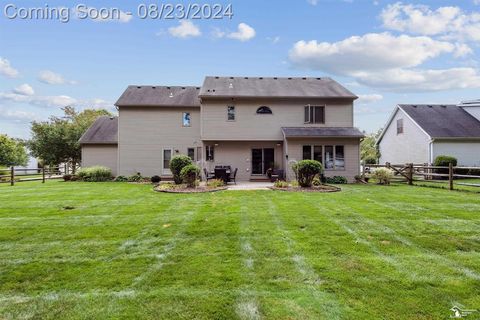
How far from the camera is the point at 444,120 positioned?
2239 centimetres

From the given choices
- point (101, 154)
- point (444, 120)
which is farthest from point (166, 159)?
point (444, 120)

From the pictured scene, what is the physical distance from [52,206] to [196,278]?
712cm

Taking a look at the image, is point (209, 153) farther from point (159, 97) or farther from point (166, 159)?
point (159, 97)

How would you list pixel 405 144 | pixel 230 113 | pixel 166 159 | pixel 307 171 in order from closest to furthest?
pixel 307 171 → pixel 230 113 → pixel 166 159 → pixel 405 144

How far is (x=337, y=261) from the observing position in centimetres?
430

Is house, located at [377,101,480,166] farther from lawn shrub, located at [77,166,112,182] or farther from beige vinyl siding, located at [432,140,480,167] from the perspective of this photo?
lawn shrub, located at [77,166,112,182]

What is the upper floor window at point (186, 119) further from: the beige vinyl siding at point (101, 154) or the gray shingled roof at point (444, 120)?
the gray shingled roof at point (444, 120)

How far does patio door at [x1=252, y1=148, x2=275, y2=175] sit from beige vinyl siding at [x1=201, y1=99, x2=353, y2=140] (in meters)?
1.08

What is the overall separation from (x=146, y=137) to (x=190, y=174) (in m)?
7.97

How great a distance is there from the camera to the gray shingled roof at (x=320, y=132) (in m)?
16.2

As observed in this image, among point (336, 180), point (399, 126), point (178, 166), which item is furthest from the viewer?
point (399, 126)

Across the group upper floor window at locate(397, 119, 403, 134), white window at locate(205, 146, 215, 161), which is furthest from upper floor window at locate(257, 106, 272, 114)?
upper floor window at locate(397, 119, 403, 134)

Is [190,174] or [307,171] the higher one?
[307,171]

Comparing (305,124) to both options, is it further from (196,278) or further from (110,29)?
(196,278)
